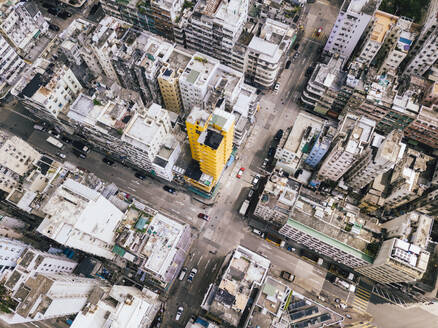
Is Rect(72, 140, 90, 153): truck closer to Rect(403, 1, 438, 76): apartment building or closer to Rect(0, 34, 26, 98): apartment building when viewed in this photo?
Rect(0, 34, 26, 98): apartment building

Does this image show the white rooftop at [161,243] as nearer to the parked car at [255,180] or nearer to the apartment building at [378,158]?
the parked car at [255,180]

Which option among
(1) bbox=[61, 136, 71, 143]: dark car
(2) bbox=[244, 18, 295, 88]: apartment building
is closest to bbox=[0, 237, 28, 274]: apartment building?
(1) bbox=[61, 136, 71, 143]: dark car

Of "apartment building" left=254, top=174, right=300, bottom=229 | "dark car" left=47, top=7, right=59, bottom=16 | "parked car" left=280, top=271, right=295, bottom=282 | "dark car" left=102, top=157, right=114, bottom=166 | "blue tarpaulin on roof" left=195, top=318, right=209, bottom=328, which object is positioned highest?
"dark car" left=47, top=7, right=59, bottom=16

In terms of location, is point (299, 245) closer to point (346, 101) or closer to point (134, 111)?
point (346, 101)

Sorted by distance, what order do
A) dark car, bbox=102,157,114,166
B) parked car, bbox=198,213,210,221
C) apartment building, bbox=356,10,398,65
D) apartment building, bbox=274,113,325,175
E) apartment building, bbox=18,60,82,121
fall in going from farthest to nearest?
dark car, bbox=102,157,114,166
apartment building, bbox=356,10,398,65
parked car, bbox=198,213,210,221
apartment building, bbox=274,113,325,175
apartment building, bbox=18,60,82,121

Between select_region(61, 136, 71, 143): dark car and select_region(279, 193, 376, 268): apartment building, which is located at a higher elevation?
select_region(279, 193, 376, 268): apartment building

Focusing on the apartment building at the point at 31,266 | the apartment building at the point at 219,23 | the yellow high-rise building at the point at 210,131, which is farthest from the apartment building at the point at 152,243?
the apartment building at the point at 219,23

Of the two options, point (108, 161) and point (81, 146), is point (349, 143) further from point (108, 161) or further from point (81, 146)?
point (81, 146)
